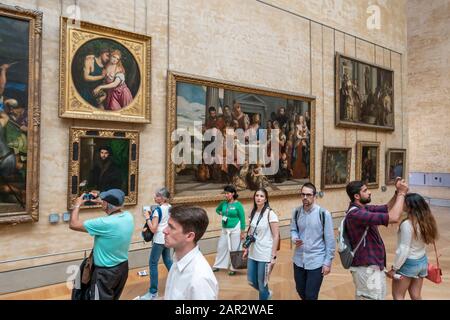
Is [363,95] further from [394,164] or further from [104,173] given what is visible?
[104,173]

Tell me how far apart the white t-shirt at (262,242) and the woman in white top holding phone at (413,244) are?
1511mm

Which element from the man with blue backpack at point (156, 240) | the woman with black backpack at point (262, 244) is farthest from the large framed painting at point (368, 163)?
the man with blue backpack at point (156, 240)

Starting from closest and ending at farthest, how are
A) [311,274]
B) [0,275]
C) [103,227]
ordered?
[103,227] < [311,274] < [0,275]

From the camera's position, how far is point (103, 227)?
12.4 feet

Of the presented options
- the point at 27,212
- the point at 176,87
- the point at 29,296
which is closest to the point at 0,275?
the point at 29,296

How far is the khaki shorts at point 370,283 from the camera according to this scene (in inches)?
148

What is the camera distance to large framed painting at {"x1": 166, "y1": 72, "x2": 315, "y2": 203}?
8648mm

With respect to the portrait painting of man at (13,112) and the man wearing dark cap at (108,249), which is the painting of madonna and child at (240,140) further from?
the man wearing dark cap at (108,249)

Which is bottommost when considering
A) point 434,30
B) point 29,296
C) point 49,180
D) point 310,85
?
point 29,296

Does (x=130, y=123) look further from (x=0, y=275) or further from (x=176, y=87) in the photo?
(x=0, y=275)

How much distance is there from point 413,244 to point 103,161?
568 centimetres

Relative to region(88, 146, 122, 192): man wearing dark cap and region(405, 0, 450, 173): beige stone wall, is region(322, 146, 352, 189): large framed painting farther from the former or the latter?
region(405, 0, 450, 173): beige stone wall

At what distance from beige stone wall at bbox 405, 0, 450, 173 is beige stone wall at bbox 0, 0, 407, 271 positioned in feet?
22.6

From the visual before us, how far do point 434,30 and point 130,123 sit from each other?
20468 mm
